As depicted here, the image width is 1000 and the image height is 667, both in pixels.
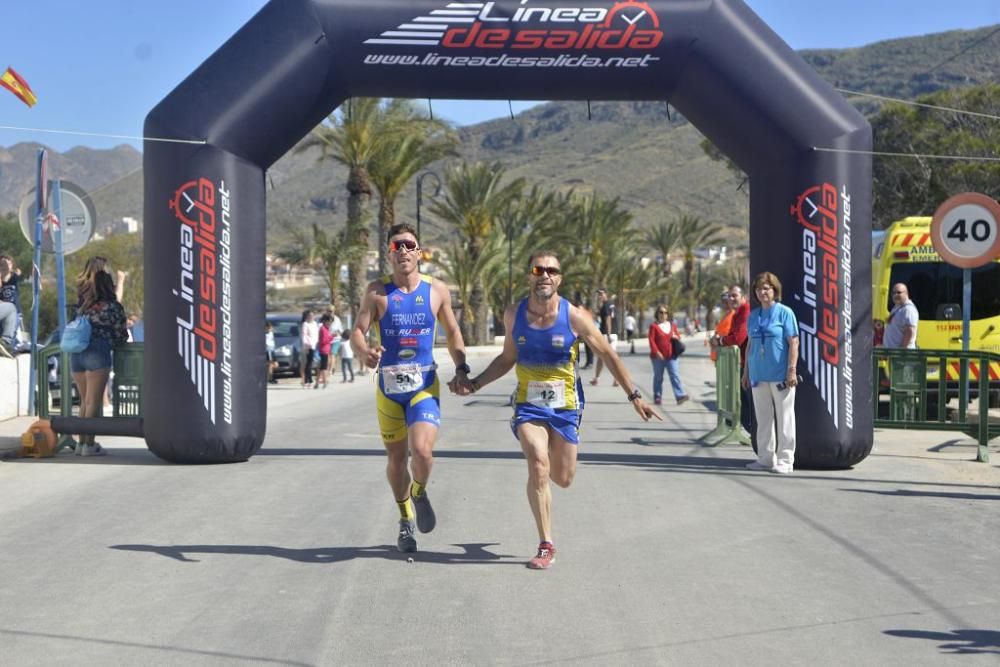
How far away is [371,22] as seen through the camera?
11.6 metres

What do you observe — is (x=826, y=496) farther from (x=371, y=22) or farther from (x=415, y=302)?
(x=371, y=22)

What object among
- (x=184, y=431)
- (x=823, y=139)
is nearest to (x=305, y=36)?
(x=184, y=431)

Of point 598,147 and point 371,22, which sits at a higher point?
point 598,147

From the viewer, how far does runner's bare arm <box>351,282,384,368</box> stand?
7.29 metres

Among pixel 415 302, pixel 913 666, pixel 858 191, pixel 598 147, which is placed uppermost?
pixel 598 147

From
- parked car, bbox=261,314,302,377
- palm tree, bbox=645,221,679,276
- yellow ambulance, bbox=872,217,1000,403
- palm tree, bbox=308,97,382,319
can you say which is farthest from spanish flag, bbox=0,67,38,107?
palm tree, bbox=645,221,679,276

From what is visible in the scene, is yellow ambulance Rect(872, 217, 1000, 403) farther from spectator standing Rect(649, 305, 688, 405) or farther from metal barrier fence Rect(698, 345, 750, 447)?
metal barrier fence Rect(698, 345, 750, 447)

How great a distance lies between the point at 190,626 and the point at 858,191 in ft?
25.9

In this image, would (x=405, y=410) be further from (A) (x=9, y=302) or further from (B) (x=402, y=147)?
(B) (x=402, y=147)

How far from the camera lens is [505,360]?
7449 mm

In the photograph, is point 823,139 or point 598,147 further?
point 598,147

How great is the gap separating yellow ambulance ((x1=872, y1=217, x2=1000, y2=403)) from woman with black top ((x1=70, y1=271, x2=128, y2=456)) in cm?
1146

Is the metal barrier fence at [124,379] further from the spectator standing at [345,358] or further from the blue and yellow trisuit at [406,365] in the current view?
the spectator standing at [345,358]

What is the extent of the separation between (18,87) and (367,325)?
7.46m
